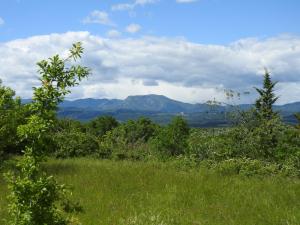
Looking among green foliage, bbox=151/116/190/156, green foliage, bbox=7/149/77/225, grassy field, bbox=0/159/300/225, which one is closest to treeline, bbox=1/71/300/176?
green foliage, bbox=151/116/190/156

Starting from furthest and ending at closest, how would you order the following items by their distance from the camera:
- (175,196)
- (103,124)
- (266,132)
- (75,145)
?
(103,124), (75,145), (266,132), (175,196)

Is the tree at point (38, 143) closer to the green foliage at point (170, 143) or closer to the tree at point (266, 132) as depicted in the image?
Result: the tree at point (266, 132)

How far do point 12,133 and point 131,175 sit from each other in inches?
176

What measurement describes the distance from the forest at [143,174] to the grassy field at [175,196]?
1.2 inches

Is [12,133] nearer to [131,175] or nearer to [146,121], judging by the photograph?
[131,175]

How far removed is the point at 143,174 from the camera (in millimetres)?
17047

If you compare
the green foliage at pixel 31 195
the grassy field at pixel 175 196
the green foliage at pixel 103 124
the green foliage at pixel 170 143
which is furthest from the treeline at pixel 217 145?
the green foliage at pixel 103 124

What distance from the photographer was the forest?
4.35 metres

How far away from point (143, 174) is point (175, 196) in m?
4.14

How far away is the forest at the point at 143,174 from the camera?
4352mm

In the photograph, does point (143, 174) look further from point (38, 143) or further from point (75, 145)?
point (38, 143)

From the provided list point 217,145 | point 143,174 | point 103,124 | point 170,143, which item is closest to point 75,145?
point 170,143

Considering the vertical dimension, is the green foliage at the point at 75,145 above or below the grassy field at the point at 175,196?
above

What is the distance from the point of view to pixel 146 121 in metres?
71.1
